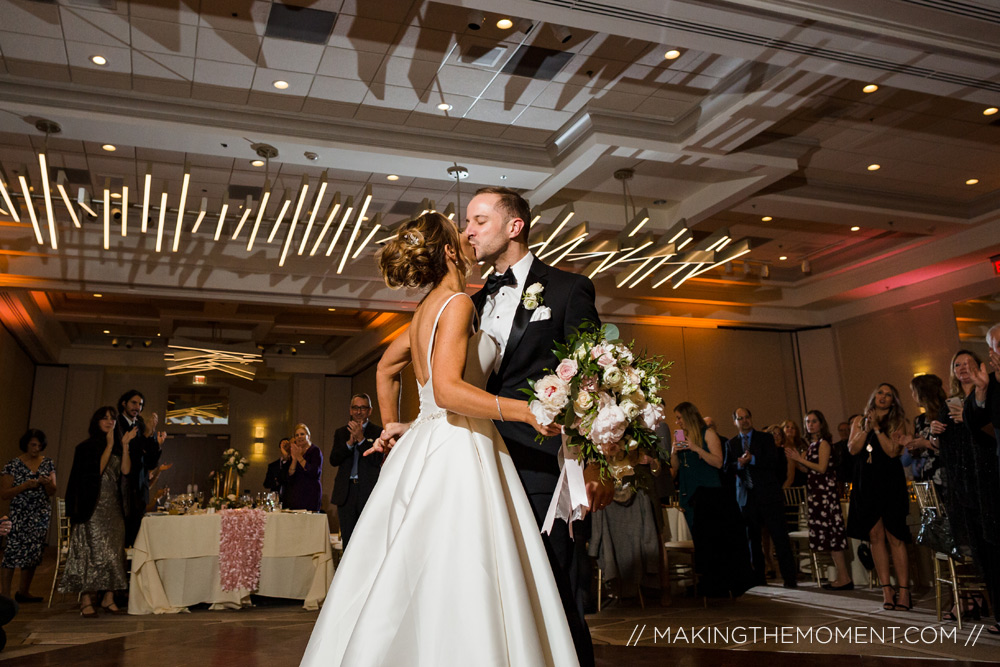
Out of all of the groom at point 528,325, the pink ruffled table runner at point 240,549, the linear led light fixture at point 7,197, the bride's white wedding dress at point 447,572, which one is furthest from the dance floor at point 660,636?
the linear led light fixture at point 7,197

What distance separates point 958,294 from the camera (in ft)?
35.3

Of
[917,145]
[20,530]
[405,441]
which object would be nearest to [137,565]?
[20,530]

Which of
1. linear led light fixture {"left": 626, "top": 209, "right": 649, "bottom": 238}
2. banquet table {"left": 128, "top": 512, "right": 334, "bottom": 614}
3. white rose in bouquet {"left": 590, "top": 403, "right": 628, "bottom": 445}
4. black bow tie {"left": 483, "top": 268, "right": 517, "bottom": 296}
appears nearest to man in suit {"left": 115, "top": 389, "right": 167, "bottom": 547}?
banquet table {"left": 128, "top": 512, "right": 334, "bottom": 614}

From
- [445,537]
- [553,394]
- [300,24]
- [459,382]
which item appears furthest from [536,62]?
[445,537]

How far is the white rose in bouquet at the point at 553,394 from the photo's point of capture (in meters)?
1.84

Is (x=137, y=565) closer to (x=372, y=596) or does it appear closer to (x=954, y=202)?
(x=372, y=596)

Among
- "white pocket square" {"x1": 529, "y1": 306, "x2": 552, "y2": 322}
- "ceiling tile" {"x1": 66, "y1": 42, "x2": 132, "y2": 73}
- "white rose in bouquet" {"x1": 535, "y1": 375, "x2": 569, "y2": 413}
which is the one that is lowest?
"white rose in bouquet" {"x1": 535, "y1": 375, "x2": 569, "y2": 413}

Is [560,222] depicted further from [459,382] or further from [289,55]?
[459,382]

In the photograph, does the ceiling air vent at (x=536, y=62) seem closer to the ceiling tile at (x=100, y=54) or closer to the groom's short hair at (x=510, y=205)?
the ceiling tile at (x=100, y=54)

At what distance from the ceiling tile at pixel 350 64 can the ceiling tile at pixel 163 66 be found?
39.8 inches

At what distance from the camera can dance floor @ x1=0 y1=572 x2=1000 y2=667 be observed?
3.92m

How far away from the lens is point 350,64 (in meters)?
5.84

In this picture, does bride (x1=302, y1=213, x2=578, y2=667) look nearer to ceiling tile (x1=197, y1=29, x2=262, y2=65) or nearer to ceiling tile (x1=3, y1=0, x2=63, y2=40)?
ceiling tile (x1=197, y1=29, x2=262, y2=65)

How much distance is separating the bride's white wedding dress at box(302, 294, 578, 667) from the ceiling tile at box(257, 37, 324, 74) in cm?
426
